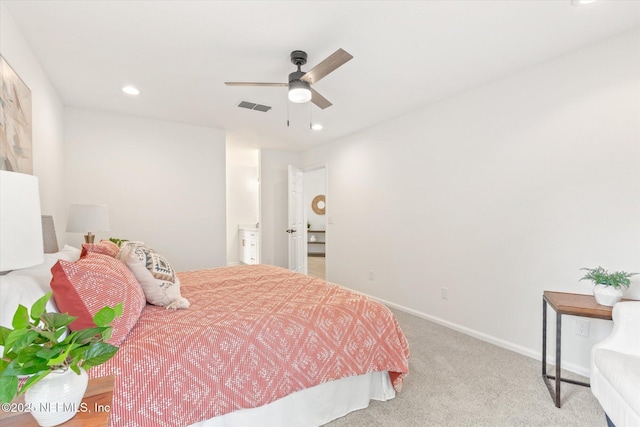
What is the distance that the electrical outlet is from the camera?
2307mm

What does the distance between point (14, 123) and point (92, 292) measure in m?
1.47

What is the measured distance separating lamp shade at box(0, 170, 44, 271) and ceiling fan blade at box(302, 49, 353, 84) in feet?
5.41

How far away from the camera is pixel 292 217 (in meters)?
5.52

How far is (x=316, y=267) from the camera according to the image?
23.1 ft

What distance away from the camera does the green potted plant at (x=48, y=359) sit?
27.4 inches

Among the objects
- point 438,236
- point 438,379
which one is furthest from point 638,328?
point 438,236

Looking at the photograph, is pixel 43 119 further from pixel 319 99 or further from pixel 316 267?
pixel 316 267

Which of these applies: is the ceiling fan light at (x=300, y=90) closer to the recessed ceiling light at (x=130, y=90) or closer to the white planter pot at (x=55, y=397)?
the recessed ceiling light at (x=130, y=90)

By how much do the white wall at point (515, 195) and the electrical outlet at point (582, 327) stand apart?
46 millimetres

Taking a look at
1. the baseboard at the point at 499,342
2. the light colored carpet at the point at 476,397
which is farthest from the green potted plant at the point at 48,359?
the baseboard at the point at 499,342

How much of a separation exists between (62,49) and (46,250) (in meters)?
1.56

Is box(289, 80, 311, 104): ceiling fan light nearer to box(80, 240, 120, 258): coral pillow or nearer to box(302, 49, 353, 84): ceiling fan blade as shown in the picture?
box(302, 49, 353, 84): ceiling fan blade

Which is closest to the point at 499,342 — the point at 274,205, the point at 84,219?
the point at 84,219

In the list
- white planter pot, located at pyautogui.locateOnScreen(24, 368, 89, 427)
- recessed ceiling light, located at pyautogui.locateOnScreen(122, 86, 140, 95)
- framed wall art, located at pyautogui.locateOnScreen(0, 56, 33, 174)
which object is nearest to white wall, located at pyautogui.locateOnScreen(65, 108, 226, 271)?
recessed ceiling light, located at pyautogui.locateOnScreen(122, 86, 140, 95)
